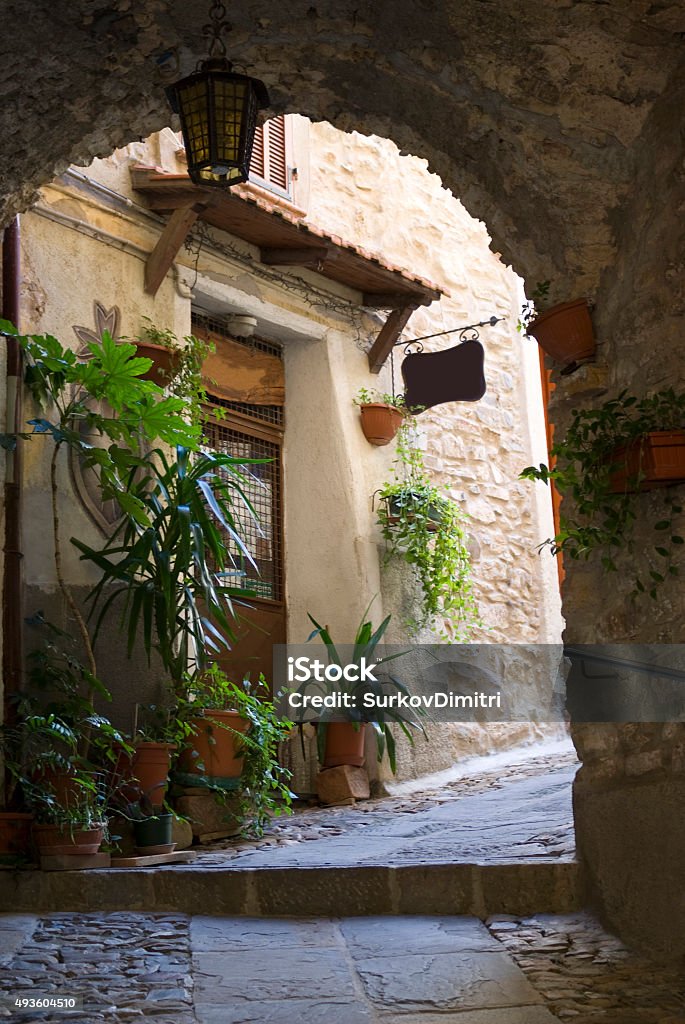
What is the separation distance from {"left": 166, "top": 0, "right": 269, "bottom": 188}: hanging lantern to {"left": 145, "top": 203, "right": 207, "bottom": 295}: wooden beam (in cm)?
229

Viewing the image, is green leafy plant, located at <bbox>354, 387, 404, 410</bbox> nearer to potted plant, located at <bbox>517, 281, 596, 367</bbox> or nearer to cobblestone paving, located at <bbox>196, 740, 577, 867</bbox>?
cobblestone paving, located at <bbox>196, 740, 577, 867</bbox>

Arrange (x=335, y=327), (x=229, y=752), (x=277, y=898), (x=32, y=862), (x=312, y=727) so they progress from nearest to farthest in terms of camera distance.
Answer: (x=277, y=898), (x=32, y=862), (x=229, y=752), (x=312, y=727), (x=335, y=327)

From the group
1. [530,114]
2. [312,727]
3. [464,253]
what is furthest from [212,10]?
[464,253]

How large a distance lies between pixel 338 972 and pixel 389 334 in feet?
15.9

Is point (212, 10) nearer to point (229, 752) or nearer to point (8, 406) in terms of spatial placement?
point (8, 406)

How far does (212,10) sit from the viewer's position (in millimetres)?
3479

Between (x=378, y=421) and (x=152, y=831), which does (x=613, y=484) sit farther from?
(x=378, y=421)

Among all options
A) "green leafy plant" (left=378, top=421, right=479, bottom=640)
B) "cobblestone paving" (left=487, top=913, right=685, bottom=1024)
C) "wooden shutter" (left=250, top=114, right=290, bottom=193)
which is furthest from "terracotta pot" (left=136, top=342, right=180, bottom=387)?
"cobblestone paving" (left=487, top=913, right=685, bottom=1024)

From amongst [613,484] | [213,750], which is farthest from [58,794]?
[613,484]

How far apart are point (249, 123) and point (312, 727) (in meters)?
3.96

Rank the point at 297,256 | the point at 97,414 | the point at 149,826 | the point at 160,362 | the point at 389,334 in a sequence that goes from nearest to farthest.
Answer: the point at 149,826, the point at 97,414, the point at 160,362, the point at 297,256, the point at 389,334

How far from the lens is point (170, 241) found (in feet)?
19.1

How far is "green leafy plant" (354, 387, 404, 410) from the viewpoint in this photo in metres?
7.16

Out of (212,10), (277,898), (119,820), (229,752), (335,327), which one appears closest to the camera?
(212,10)
